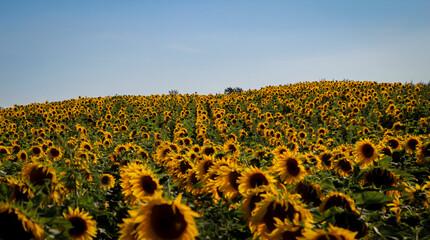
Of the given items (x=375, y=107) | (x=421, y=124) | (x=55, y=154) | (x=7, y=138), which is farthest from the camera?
(x=375, y=107)

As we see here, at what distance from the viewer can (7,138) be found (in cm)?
1152

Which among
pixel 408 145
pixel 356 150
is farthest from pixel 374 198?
pixel 408 145

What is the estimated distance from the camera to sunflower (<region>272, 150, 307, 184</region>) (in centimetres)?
319

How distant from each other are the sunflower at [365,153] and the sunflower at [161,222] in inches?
162

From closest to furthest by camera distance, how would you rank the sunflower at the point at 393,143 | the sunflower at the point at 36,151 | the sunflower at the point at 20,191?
the sunflower at the point at 20,191 → the sunflower at the point at 393,143 → the sunflower at the point at 36,151

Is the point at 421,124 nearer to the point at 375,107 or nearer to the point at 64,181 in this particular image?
the point at 375,107

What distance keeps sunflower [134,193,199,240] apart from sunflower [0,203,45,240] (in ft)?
1.72

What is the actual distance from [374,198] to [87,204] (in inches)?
106

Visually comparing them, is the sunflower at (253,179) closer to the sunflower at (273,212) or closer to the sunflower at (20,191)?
the sunflower at (273,212)

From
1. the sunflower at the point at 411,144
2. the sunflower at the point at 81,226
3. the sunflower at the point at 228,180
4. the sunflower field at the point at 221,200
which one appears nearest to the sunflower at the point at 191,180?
the sunflower field at the point at 221,200

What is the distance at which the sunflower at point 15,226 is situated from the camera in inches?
54.2

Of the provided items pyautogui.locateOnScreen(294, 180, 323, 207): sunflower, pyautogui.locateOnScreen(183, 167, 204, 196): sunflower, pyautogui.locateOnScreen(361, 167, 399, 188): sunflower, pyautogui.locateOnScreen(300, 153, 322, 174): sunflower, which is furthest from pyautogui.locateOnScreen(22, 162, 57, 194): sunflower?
pyautogui.locateOnScreen(361, 167, 399, 188): sunflower

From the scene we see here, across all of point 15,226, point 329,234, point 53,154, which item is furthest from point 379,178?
point 53,154

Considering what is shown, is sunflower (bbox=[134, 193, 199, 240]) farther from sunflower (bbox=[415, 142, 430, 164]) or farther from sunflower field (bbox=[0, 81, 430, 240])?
sunflower (bbox=[415, 142, 430, 164])
